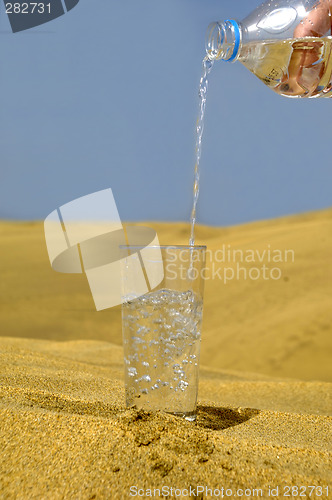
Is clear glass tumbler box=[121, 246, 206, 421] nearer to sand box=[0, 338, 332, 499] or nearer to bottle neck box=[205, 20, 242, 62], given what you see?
sand box=[0, 338, 332, 499]

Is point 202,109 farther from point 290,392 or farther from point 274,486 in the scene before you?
point 290,392

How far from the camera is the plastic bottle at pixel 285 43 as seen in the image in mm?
2291

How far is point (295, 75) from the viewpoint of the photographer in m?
2.39

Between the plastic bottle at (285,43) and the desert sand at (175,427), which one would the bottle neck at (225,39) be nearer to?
the plastic bottle at (285,43)

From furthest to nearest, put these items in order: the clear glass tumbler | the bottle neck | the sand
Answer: the bottle neck, the clear glass tumbler, the sand

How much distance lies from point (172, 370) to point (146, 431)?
0.75 ft

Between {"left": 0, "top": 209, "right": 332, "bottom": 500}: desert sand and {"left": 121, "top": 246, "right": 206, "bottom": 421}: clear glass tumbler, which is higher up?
{"left": 121, "top": 246, "right": 206, "bottom": 421}: clear glass tumbler

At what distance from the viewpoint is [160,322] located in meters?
1.73

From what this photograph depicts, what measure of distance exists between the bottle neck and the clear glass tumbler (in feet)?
3.30

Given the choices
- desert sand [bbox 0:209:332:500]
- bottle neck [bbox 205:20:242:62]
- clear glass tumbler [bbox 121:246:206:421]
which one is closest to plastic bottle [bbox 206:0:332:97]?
bottle neck [bbox 205:20:242:62]

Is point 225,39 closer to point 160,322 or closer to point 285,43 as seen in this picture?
point 285,43

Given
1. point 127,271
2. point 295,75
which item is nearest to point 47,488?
point 127,271

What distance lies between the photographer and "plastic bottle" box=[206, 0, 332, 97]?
229cm

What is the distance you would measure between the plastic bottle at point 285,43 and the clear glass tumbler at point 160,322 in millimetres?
1049
